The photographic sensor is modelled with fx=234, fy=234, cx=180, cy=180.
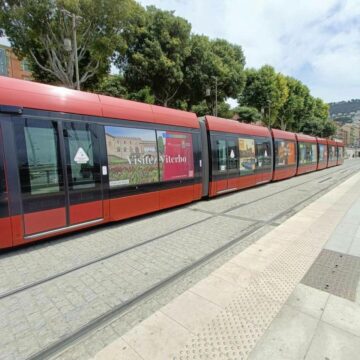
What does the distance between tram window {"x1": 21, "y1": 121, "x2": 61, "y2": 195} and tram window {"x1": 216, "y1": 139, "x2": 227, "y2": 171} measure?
5.97 meters

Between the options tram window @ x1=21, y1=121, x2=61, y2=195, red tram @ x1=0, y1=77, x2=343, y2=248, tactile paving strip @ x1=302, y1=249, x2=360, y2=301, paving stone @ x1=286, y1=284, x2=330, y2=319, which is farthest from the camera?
tram window @ x1=21, y1=121, x2=61, y2=195

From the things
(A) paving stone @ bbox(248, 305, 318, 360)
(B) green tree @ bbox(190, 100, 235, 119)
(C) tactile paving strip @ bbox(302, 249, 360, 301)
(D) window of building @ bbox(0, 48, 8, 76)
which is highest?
(D) window of building @ bbox(0, 48, 8, 76)

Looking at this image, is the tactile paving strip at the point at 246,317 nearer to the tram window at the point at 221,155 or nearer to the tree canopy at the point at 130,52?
the tram window at the point at 221,155

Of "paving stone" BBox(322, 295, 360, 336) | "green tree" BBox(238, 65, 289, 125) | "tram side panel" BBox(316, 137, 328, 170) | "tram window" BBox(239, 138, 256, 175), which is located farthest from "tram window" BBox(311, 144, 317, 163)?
"paving stone" BBox(322, 295, 360, 336)

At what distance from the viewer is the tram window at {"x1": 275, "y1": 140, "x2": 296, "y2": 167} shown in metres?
14.5

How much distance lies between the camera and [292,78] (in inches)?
1591

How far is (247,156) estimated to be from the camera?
11.3 meters

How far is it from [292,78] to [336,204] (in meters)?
39.6

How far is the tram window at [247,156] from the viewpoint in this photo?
1079 centimetres

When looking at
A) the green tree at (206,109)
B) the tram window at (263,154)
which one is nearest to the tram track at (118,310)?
the tram window at (263,154)

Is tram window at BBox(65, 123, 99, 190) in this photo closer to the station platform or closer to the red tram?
the red tram

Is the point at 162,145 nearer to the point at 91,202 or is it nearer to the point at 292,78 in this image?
the point at 91,202

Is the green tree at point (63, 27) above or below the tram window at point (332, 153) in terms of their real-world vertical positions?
above

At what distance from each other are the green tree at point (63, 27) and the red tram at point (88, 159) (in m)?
9.12
